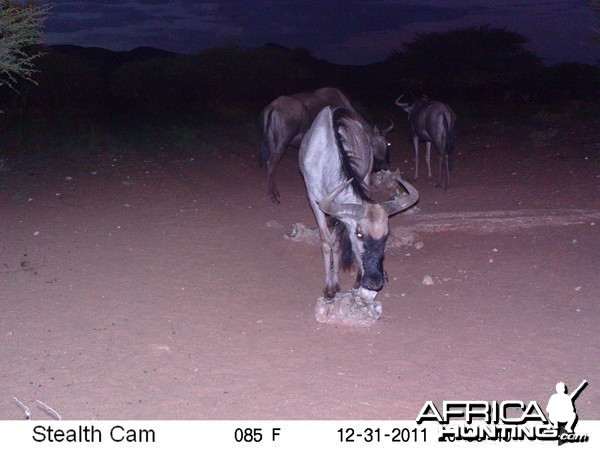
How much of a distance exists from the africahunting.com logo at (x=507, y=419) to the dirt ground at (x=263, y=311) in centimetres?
13

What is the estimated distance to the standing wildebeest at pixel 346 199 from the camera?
4902 mm

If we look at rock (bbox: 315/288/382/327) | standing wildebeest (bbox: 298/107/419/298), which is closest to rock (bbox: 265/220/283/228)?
standing wildebeest (bbox: 298/107/419/298)

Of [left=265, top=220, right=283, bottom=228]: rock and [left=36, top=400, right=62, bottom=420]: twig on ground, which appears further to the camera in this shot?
[left=265, top=220, right=283, bottom=228]: rock

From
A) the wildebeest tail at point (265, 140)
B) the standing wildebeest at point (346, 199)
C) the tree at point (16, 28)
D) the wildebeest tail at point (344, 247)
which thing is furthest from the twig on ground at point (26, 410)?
the wildebeest tail at point (265, 140)

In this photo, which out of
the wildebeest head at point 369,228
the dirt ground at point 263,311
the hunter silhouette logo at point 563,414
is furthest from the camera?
the wildebeest head at point 369,228

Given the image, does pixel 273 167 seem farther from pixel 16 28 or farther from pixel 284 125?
pixel 16 28

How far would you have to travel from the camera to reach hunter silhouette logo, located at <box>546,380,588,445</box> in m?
3.38

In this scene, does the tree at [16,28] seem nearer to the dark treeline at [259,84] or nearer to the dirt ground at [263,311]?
the dirt ground at [263,311]

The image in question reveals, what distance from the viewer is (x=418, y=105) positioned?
470 inches

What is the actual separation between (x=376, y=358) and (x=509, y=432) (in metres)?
1.21

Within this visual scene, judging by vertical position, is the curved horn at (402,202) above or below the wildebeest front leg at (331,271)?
above

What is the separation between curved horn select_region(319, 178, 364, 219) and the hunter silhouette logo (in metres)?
1.97

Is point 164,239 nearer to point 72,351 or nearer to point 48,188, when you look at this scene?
point 72,351

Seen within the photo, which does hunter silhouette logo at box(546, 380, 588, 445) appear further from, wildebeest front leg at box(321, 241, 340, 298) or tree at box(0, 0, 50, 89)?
tree at box(0, 0, 50, 89)
